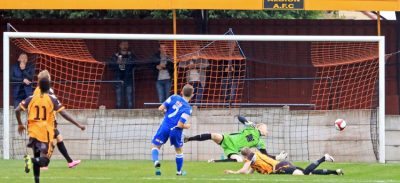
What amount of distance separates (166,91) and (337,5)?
4719 millimetres

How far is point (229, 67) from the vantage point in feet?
86.2

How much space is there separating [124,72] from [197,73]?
2.00 metres

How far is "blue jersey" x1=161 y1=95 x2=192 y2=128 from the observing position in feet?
60.8

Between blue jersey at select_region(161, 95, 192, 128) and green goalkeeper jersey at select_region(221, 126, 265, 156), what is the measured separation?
451cm

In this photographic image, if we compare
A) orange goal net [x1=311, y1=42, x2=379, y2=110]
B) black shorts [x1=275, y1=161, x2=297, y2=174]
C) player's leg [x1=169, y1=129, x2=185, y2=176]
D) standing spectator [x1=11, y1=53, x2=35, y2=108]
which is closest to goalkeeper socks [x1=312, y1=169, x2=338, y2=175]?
black shorts [x1=275, y1=161, x2=297, y2=174]

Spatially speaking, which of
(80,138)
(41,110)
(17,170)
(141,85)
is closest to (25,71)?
(80,138)

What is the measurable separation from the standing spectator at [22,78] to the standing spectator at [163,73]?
3.13 meters

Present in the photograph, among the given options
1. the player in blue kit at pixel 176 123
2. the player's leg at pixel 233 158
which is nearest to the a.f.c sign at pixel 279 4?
the player's leg at pixel 233 158

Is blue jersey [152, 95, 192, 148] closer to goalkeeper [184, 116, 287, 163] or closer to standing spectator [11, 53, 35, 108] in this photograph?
goalkeeper [184, 116, 287, 163]

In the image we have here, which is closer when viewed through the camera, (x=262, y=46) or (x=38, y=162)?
(x=38, y=162)

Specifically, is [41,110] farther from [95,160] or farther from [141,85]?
[141,85]

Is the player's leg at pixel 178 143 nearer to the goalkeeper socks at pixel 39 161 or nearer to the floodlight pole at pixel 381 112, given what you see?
the goalkeeper socks at pixel 39 161

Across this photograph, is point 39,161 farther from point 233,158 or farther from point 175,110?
point 233,158

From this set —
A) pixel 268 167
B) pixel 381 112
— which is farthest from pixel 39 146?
pixel 381 112
